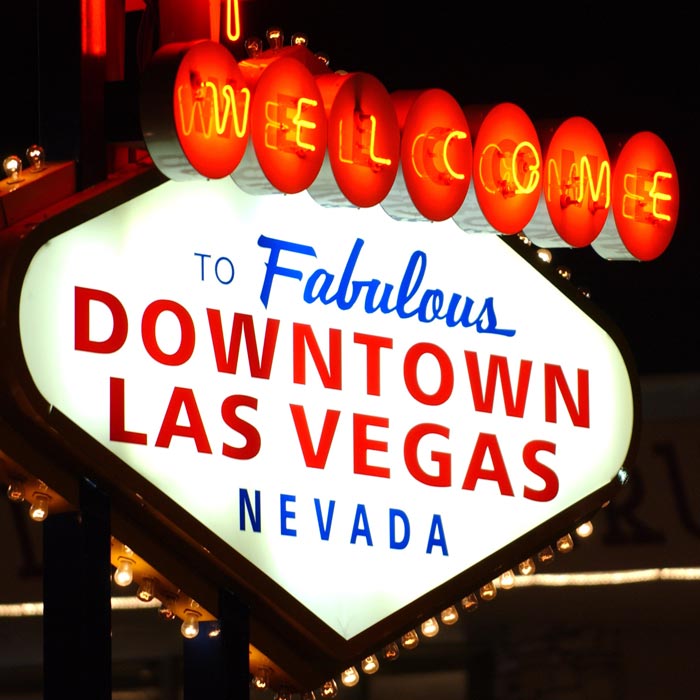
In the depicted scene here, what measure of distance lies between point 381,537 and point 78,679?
5.09ft

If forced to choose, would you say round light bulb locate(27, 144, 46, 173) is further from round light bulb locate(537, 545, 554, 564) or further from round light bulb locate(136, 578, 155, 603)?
round light bulb locate(537, 545, 554, 564)

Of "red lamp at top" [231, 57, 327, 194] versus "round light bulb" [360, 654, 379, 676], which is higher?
"red lamp at top" [231, 57, 327, 194]

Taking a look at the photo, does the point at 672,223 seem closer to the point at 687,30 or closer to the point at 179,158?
the point at 179,158

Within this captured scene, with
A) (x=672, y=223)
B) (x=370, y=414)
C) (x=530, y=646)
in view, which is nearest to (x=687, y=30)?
(x=530, y=646)

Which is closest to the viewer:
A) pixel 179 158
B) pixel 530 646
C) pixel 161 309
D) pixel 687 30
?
pixel 179 158

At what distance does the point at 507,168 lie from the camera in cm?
789

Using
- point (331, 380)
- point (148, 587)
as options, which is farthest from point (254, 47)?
point (148, 587)

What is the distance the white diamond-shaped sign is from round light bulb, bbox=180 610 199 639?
308 mm

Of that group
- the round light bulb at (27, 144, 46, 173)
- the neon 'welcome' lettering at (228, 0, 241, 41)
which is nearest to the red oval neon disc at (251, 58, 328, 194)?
the neon 'welcome' lettering at (228, 0, 241, 41)

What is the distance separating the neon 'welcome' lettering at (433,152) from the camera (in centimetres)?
755

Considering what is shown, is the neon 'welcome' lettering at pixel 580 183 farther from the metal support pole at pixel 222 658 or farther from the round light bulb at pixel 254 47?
the metal support pole at pixel 222 658

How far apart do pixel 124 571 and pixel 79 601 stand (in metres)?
0.35

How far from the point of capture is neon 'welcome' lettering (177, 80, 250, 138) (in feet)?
21.9

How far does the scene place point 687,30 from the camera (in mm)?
14617
